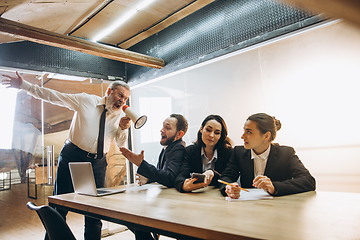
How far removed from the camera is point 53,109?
13.0 ft

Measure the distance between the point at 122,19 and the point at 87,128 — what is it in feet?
5.96

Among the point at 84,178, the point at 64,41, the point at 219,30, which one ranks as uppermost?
the point at 219,30

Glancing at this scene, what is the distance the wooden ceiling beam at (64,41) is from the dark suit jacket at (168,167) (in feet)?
5.60

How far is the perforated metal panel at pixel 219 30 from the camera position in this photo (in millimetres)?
2723

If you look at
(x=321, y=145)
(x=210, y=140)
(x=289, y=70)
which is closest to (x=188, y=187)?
(x=210, y=140)

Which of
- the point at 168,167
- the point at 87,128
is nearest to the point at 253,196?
the point at 168,167

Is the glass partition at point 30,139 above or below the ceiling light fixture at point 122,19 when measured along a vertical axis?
below

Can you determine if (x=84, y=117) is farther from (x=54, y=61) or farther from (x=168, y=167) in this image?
(x=54, y=61)

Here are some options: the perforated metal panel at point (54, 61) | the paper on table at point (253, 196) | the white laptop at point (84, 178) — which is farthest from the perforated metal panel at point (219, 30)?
the white laptop at point (84, 178)

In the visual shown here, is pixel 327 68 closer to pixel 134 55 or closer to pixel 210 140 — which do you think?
pixel 210 140

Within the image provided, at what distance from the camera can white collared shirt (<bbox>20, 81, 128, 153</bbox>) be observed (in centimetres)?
282

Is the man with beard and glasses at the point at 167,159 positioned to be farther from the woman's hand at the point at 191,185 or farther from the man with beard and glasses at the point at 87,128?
the man with beard and glasses at the point at 87,128

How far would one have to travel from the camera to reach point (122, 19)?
372 centimetres

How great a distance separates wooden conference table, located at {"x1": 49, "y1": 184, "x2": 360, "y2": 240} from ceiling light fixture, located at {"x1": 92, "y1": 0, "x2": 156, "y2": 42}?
271cm
